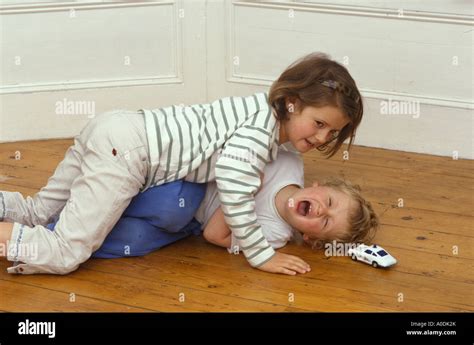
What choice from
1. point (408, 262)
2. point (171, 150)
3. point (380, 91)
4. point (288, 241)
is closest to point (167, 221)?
point (171, 150)

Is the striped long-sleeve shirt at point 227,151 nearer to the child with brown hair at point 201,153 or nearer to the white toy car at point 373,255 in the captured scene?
the child with brown hair at point 201,153

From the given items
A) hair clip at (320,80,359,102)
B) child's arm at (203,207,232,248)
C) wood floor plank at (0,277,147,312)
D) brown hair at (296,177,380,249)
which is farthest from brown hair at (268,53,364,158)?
wood floor plank at (0,277,147,312)

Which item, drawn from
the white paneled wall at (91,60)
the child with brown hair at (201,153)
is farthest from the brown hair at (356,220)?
the white paneled wall at (91,60)

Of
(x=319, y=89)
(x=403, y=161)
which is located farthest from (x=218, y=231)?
(x=403, y=161)

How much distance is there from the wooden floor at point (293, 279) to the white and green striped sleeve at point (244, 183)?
8cm

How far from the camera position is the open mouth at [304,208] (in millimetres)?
2324

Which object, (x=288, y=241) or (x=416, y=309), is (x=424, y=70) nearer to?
(x=288, y=241)

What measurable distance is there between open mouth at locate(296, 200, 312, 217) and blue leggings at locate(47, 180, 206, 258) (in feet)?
0.81

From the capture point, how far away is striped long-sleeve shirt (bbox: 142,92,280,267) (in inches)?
86.1

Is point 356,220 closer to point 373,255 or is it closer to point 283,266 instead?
point 373,255

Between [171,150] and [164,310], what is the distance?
0.41 m

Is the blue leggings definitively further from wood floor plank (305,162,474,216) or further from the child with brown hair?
wood floor plank (305,162,474,216)

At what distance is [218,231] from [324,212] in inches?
10.7

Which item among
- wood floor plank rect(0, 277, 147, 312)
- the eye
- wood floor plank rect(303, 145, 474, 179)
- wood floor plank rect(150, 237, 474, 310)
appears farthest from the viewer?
wood floor plank rect(303, 145, 474, 179)
